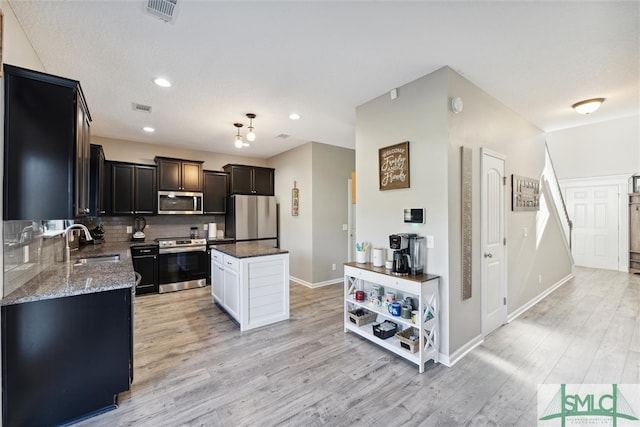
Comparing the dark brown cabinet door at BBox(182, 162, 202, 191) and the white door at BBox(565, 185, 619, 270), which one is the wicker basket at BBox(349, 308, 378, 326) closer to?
the dark brown cabinet door at BBox(182, 162, 202, 191)

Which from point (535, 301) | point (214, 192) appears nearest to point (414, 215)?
point (535, 301)

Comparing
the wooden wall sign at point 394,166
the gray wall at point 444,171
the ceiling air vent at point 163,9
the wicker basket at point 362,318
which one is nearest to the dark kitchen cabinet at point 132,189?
the ceiling air vent at point 163,9

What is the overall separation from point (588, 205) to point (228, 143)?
834 cm

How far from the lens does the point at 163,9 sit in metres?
1.74

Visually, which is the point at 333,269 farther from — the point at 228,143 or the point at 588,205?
the point at 588,205

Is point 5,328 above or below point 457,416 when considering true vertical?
above

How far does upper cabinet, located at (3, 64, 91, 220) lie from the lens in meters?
1.64

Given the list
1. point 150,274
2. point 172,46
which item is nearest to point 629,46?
point 172,46

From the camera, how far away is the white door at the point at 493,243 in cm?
295

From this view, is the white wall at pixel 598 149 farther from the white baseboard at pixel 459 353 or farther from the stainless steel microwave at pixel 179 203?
the stainless steel microwave at pixel 179 203

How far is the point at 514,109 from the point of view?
3.53 m

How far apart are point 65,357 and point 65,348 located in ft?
0.20

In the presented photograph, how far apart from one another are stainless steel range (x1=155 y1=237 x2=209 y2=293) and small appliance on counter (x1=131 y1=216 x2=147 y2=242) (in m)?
0.28

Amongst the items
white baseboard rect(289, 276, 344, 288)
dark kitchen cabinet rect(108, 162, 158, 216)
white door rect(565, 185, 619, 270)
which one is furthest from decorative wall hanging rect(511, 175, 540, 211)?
dark kitchen cabinet rect(108, 162, 158, 216)
